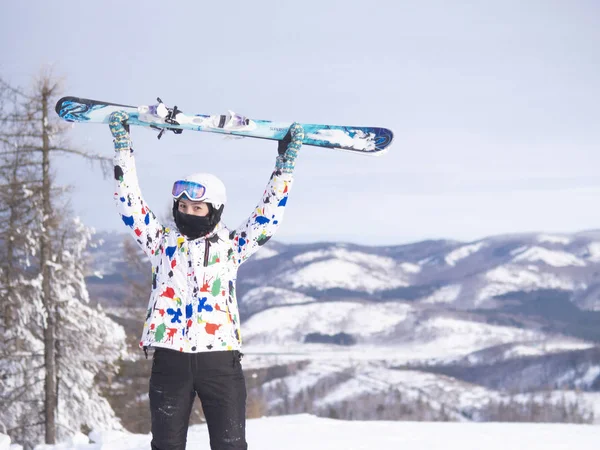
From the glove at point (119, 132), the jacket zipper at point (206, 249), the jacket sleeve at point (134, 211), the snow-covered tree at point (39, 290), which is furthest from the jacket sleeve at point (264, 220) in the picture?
the snow-covered tree at point (39, 290)

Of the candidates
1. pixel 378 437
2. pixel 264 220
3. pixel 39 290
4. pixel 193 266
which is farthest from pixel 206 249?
pixel 39 290

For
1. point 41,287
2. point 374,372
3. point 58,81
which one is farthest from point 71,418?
point 374,372

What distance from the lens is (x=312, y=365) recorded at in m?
178

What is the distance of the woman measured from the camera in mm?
3676

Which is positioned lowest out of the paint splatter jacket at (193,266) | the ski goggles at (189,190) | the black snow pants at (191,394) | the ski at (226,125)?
the black snow pants at (191,394)

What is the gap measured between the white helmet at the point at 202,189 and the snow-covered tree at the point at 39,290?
1181 centimetres

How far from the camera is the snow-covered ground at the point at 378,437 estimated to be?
24.2ft

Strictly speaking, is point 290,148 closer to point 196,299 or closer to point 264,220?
point 264,220

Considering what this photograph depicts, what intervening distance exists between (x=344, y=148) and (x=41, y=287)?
11.7 m

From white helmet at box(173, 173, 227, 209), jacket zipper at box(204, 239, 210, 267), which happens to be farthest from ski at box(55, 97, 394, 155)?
jacket zipper at box(204, 239, 210, 267)

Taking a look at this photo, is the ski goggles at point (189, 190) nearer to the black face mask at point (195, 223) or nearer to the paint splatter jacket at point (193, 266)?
the black face mask at point (195, 223)

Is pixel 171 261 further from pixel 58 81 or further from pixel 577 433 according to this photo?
pixel 58 81

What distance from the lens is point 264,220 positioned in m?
4.00

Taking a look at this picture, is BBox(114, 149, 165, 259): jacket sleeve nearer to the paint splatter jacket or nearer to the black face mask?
the paint splatter jacket
